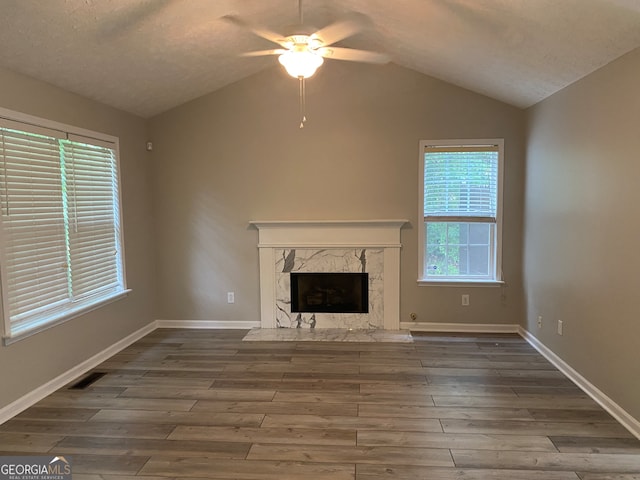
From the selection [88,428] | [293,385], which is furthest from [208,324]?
[88,428]

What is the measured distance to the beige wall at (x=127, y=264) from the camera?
2852 mm

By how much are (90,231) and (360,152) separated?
108 inches

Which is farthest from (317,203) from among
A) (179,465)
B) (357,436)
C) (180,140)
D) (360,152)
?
(179,465)

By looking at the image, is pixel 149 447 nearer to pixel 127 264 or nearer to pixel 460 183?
pixel 127 264

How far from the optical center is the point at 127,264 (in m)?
4.23

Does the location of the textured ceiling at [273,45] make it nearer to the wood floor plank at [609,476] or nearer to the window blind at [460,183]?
the window blind at [460,183]

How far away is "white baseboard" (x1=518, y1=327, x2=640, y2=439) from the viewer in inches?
102

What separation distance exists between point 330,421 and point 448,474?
0.80m

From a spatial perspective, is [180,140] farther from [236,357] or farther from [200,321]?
[236,357]

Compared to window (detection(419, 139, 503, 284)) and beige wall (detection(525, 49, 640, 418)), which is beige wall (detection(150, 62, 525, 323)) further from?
beige wall (detection(525, 49, 640, 418))

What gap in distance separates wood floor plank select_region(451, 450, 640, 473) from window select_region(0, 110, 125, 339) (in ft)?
9.86

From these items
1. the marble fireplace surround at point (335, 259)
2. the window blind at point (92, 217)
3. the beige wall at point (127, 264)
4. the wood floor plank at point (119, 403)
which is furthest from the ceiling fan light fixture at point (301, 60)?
the wood floor plank at point (119, 403)

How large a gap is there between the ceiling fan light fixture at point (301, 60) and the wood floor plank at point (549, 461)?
2418 millimetres

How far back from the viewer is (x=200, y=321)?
4.79 meters
